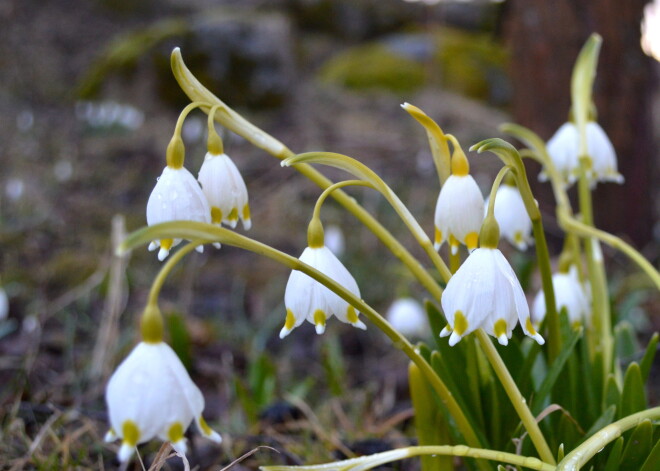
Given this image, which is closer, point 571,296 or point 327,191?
point 327,191

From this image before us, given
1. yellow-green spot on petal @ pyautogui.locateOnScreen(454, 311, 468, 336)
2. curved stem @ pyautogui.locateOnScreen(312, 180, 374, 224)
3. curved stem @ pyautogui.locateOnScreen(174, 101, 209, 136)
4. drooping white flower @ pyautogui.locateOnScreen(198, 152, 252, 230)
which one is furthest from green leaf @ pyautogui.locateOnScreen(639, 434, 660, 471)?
curved stem @ pyautogui.locateOnScreen(174, 101, 209, 136)

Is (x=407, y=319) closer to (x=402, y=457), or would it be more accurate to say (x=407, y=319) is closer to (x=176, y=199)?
(x=402, y=457)

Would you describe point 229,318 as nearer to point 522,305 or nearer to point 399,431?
point 399,431

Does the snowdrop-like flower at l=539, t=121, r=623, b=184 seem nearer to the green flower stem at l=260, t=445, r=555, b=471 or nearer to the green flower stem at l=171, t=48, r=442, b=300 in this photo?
the green flower stem at l=171, t=48, r=442, b=300

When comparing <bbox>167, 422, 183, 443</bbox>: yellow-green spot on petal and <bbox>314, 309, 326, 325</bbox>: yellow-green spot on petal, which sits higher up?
<bbox>314, 309, 326, 325</bbox>: yellow-green spot on petal

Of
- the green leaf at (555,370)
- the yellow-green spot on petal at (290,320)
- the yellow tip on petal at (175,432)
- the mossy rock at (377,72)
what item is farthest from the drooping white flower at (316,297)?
the mossy rock at (377,72)

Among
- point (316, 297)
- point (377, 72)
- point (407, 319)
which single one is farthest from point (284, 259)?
point (377, 72)
